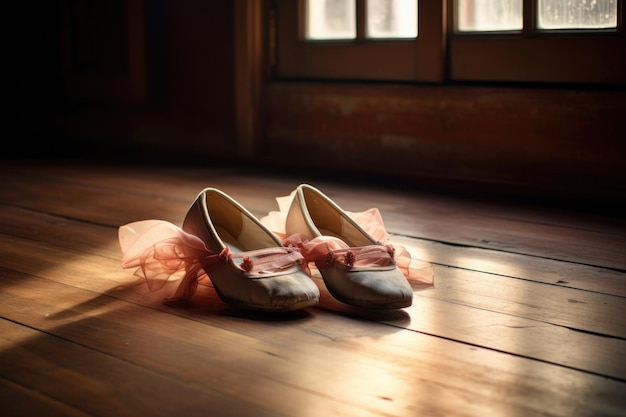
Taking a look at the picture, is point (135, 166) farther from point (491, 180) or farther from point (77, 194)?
point (491, 180)

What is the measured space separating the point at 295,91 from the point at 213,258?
65.7 inches

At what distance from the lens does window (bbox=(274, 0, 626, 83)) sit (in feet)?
7.57

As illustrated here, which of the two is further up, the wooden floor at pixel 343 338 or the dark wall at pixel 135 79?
the dark wall at pixel 135 79

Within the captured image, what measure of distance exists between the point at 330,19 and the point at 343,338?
183cm

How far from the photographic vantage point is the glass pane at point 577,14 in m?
2.28

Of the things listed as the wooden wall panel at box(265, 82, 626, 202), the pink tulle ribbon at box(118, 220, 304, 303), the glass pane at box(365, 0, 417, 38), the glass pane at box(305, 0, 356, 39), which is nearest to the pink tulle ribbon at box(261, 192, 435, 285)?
the pink tulle ribbon at box(118, 220, 304, 303)

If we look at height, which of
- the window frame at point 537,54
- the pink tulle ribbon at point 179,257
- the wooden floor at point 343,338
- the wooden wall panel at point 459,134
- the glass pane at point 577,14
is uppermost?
the glass pane at point 577,14

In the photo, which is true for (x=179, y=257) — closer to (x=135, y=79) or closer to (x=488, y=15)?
(x=488, y=15)

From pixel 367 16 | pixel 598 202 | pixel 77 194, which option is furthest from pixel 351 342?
pixel 367 16

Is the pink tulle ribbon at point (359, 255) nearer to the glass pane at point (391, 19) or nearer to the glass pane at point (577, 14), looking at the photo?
the glass pane at point (577, 14)

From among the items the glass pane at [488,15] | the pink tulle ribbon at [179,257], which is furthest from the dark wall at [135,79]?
the pink tulle ribbon at [179,257]

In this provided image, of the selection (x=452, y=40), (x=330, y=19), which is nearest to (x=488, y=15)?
(x=452, y=40)

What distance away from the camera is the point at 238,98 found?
10.3 ft

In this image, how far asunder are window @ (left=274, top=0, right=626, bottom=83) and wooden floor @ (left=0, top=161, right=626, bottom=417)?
0.53 metres
